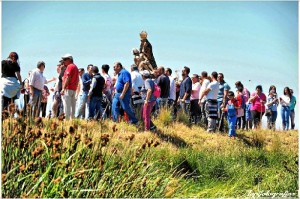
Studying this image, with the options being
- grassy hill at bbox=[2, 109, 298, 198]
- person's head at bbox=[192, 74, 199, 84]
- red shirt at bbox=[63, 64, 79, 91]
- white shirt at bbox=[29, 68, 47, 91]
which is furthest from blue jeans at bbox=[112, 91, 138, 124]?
grassy hill at bbox=[2, 109, 298, 198]

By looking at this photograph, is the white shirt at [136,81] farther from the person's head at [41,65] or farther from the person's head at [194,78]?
the person's head at [41,65]

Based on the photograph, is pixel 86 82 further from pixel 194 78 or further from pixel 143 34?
pixel 143 34

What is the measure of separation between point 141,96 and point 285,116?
5.31 meters

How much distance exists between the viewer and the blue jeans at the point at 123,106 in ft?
44.5

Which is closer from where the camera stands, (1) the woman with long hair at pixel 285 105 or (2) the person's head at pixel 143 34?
(1) the woman with long hair at pixel 285 105

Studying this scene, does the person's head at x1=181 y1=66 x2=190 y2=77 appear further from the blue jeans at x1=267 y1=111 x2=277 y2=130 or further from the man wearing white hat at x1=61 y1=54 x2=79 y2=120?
the man wearing white hat at x1=61 y1=54 x2=79 y2=120

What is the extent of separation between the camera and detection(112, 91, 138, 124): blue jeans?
44.5 feet

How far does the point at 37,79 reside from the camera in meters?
12.9

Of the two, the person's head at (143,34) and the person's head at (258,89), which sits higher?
the person's head at (143,34)

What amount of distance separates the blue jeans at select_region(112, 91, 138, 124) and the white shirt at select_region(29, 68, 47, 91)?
5.93 feet

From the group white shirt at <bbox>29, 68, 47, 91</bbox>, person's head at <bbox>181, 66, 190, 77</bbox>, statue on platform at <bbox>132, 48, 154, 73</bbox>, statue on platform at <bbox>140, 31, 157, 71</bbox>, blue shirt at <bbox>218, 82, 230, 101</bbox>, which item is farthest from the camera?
statue on platform at <bbox>140, 31, 157, 71</bbox>

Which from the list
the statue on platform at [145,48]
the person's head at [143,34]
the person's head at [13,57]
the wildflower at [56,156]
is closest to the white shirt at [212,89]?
the person's head at [13,57]

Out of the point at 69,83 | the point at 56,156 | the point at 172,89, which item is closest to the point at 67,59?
the point at 69,83

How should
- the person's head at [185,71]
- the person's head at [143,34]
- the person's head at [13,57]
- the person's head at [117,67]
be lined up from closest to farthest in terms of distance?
the person's head at [13,57] < the person's head at [117,67] < the person's head at [185,71] < the person's head at [143,34]
